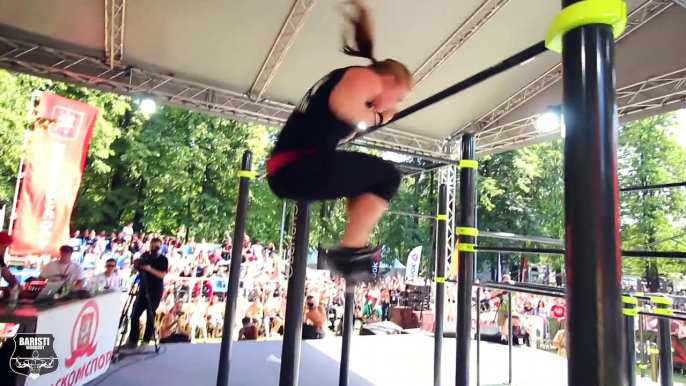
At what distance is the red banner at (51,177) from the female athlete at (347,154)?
5.55 metres

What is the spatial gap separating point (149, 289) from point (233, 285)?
76.7 inches

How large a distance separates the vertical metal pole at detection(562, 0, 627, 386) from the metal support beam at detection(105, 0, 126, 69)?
4570 millimetres

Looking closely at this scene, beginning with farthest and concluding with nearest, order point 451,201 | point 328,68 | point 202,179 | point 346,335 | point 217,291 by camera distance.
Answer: point 202,179 < point 217,291 < point 451,201 < point 328,68 < point 346,335

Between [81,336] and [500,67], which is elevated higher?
[500,67]

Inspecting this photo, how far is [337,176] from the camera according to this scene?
1.80 metres

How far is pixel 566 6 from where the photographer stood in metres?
1.08

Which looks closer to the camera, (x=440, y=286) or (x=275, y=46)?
(x=440, y=286)

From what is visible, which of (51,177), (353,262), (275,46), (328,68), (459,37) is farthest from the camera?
(51,177)

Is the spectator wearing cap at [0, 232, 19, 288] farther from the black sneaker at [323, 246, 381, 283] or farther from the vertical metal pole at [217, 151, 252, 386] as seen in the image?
the black sneaker at [323, 246, 381, 283]

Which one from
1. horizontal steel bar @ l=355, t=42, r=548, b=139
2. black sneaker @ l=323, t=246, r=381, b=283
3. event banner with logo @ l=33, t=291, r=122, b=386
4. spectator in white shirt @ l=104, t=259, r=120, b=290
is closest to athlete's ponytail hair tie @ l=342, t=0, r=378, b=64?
horizontal steel bar @ l=355, t=42, r=548, b=139

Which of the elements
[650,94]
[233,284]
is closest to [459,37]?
[650,94]

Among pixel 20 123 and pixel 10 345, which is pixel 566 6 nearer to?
pixel 10 345

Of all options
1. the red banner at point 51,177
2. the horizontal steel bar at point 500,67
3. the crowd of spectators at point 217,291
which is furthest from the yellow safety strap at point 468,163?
the red banner at point 51,177

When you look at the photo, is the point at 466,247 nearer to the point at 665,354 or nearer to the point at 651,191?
the point at 665,354
